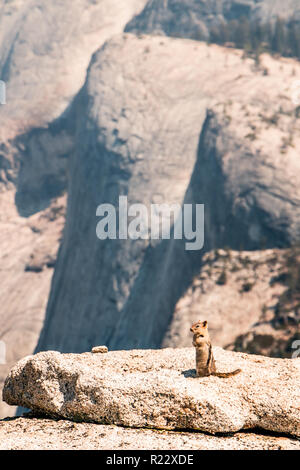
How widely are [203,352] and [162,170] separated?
5433cm

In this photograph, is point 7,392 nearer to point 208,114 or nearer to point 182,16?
point 208,114

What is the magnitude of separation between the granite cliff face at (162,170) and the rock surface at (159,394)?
99.0 ft

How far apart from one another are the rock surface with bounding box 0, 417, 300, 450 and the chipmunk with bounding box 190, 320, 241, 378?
113cm

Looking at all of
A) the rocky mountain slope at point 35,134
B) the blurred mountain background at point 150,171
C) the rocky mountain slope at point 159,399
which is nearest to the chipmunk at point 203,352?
the rocky mountain slope at point 159,399

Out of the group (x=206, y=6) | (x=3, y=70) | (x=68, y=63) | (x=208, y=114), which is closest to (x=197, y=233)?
(x=208, y=114)

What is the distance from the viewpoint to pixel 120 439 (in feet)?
27.7

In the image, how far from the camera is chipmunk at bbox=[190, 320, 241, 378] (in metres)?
9.52

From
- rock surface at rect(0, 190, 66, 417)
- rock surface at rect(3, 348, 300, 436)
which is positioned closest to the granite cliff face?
rock surface at rect(0, 190, 66, 417)

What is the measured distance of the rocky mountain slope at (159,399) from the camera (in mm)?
8789

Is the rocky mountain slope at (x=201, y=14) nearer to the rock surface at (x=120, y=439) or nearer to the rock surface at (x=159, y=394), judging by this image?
the rock surface at (x=159, y=394)

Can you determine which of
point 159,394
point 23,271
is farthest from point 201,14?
point 159,394

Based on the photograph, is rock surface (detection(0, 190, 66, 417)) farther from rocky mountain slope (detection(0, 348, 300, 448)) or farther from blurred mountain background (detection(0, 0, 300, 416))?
rocky mountain slope (detection(0, 348, 300, 448))

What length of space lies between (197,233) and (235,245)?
17.6ft

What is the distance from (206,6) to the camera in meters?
98.4
